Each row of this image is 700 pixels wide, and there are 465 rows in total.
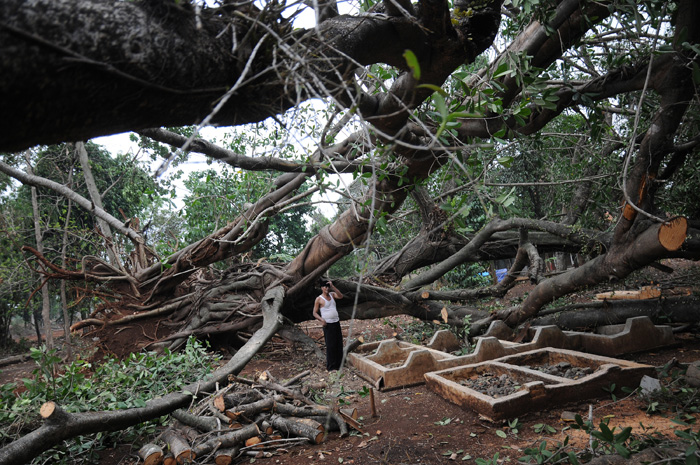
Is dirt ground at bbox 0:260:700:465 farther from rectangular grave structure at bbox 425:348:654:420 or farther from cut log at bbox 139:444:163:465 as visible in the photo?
cut log at bbox 139:444:163:465

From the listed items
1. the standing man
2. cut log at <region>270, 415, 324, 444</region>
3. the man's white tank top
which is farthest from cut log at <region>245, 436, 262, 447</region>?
the man's white tank top

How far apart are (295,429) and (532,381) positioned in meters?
2.28

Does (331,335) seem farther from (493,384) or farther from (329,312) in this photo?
(493,384)

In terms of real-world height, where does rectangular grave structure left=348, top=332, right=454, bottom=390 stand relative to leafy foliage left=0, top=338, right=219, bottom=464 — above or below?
below

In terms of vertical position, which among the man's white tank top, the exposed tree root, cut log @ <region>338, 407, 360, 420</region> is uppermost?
the man's white tank top

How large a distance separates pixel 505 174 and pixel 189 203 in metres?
10.7

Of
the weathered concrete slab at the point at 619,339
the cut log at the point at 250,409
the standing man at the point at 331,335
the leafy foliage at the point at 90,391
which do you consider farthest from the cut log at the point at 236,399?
the weathered concrete slab at the point at 619,339

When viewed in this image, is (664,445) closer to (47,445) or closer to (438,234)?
(47,445)

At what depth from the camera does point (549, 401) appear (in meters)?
3.90

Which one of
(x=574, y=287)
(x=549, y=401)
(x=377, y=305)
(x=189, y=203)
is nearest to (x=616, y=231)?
(x=574, y=287)

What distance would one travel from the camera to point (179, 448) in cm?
342

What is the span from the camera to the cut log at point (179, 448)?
337cm

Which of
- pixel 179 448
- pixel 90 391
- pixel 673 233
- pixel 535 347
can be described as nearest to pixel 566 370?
pixel 535 347

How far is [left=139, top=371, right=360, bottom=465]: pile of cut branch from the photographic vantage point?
348cm
